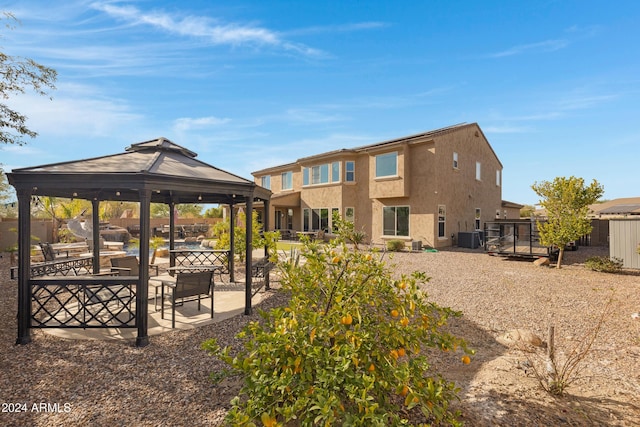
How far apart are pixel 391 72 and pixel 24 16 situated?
15146 mm

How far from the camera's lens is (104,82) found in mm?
Answer: 10672

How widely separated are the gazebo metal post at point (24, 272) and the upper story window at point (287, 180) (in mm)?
23585

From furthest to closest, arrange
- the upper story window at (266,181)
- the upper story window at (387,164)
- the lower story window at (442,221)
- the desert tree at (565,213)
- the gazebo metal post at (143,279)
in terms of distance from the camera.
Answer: the upper story window at (266,181) → the upper story window at (387,164) → the lower story window at (442,221) → the desert tree at (565,213) → the gazebo metal post at (143,279)

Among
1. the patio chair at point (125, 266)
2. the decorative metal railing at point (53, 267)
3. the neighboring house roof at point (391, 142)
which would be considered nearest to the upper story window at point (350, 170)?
the neighboring house roof at point (391, 142)

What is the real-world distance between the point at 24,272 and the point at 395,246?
17.3 meters

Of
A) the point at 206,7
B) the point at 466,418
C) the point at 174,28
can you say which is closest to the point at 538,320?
the point at 466,418

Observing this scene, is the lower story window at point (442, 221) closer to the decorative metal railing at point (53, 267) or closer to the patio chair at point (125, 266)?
the patio chair at point (125, 266)

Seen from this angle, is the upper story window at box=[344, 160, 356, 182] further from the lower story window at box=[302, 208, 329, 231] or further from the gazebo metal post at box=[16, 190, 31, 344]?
the gazebo metal post at box=[16, 190, 31, 344]

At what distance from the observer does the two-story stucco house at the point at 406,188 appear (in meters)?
19.7

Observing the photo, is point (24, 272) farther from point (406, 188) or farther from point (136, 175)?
point (406, 188)

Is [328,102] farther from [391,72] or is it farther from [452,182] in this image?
[452,182]

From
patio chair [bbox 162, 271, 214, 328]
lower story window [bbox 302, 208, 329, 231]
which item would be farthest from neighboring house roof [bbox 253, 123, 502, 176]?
patio chair [bbox 162, 271, 214, 328]

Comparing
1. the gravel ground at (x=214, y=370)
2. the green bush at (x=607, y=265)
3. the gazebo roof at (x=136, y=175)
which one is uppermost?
the gazebo roof at (x=136, y=175)

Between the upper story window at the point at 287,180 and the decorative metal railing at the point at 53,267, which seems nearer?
the decorative metal railing at the point at 53,267
